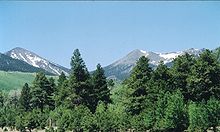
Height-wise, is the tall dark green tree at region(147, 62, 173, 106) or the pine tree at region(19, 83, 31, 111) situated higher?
the pine tree at region(19, 83, 31, 111)

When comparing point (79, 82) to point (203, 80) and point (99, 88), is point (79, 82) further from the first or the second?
point (203, 80)

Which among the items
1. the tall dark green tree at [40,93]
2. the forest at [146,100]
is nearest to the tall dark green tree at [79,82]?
the forest at [146,100]

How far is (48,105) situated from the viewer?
373 feet

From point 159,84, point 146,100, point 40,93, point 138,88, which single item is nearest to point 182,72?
point 159,84

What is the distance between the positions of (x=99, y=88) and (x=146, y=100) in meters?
25.8

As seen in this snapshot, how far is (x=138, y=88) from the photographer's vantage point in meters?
79.3

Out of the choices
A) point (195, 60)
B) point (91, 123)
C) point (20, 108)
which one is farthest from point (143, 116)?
point (20, 108)

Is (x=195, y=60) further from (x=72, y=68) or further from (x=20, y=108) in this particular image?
(x=20, y=108)

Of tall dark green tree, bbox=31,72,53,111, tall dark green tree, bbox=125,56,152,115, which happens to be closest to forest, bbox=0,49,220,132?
tall dark green tree, bbox=125,56,152,115

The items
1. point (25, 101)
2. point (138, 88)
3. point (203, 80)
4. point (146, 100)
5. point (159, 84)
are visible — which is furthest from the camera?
point (25, 101)

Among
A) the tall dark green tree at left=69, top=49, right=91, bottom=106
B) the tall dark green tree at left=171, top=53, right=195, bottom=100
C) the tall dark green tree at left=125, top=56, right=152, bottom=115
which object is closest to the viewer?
the tall dark green tree at left=171, top=53, right=195, bottom=100

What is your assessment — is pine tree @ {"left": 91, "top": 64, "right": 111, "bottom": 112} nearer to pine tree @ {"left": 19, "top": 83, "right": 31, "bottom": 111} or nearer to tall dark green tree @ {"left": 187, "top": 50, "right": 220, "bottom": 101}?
tall dark green tree @ {"left": 187, "top": 50, "right": 220, "bottom": 101}

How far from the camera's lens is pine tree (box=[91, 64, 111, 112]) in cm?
9844

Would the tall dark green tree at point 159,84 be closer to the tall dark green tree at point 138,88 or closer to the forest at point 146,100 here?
the forest at point 146,100
